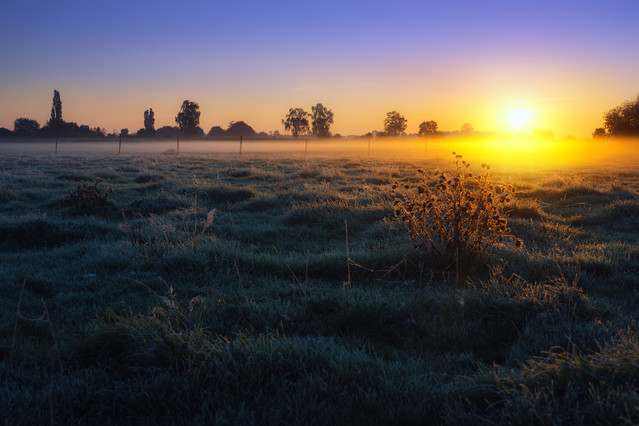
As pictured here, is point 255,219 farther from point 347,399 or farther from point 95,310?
point 347,399

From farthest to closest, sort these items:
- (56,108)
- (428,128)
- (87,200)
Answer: (428,128) → (56,108) → (87,200)

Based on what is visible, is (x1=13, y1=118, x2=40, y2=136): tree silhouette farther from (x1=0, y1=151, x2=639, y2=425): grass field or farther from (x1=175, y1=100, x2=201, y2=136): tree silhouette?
(x1=0, y1=151, x2=639, y2=425): grass field

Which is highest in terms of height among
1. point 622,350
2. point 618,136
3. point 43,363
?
point 618,136

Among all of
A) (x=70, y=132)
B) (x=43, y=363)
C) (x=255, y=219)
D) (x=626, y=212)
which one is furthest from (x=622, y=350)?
(x=70, y=132)

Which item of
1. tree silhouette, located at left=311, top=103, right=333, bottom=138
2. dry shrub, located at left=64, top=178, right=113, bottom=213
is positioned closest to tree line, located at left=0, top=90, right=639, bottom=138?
tree silhouette, located at left=311, top=103, right=333, bottom=138

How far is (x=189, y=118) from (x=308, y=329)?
121604mm

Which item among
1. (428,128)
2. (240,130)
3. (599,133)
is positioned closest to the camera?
(599,133)

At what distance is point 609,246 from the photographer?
19.3 feet

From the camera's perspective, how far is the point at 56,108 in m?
93.8

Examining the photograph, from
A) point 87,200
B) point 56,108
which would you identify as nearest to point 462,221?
point 87,200

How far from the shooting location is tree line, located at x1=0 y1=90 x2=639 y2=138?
66.2m

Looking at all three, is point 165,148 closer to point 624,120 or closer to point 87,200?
point 87,200

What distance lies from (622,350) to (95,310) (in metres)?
4.24

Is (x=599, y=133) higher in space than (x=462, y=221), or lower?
higher
